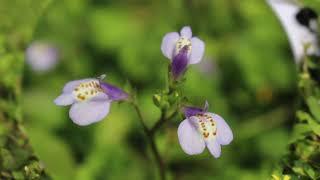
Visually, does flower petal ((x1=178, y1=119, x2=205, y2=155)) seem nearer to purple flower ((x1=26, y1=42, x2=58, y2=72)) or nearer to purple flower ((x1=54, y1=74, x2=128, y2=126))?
purple flower ((x1=54, y1=74, x2=128, y2=126))

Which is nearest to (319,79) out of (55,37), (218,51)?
(218,51)

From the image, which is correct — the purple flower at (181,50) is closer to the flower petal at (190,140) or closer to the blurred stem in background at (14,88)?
the flower petal at (190,140)

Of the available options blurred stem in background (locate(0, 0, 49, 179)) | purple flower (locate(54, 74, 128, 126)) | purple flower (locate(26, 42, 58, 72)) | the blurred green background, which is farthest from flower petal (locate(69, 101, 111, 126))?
purple flower (locate(26, 42, 58, 72))

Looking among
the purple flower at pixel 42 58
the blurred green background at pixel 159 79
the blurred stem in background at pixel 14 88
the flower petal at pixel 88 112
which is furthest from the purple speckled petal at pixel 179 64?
the purple flower at pixel 42 58

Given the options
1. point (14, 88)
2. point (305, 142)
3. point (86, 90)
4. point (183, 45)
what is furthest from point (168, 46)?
point (14, 88)

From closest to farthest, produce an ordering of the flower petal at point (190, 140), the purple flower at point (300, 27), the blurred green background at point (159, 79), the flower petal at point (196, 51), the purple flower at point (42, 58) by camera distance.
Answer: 1. the flower petal at point (190, 140)
2. the flower petal at point (196, 51)
3. the purple flower at point (300, 27)
4. the blurred green background at point (159, 79)
5. the purple flower at point (42, 58)

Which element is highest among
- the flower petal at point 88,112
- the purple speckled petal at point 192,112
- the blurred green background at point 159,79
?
the flower petal at point 88,112

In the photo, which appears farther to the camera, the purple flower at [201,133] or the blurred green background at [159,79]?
the blurred green background at [159,79]

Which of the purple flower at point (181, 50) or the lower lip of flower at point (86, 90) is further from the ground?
the purple flower at point (181, 50)

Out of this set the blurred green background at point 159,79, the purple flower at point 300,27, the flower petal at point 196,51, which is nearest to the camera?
the flower petal at point 196,51

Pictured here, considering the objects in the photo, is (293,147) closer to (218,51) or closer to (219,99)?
(219,99)
